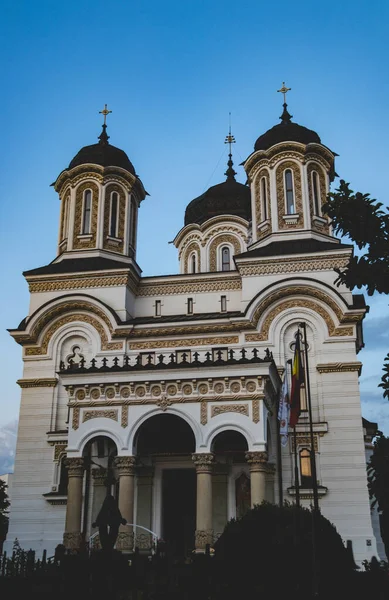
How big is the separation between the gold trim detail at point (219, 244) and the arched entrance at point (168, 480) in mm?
12521

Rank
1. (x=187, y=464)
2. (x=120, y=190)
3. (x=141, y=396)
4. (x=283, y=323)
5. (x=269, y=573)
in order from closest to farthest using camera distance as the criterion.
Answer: (x=269, y=573), (x=141, y=396), (x=187, y=464), (x=283, y=323), (x=120, y=190)

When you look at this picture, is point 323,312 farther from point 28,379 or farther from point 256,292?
point 28,379

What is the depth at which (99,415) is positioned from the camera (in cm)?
2188

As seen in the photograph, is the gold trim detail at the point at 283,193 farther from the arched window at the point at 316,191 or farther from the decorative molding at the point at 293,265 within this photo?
the decorative molding at the point at 293,265

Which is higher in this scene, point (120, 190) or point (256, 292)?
point (120, 190)

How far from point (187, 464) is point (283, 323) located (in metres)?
6.11

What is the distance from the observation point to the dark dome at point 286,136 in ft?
94.8

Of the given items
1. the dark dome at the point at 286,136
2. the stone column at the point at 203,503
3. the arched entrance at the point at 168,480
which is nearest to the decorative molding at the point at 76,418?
the arched entrance at the point at 168,480

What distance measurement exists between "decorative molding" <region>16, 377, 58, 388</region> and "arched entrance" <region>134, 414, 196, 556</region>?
4.41 m

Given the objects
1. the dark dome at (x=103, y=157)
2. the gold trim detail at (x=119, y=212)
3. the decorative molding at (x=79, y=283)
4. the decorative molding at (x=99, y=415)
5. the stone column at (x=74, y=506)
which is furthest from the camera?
the dark dome at (x=103, y=157)

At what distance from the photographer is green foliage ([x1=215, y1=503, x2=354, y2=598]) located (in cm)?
1269

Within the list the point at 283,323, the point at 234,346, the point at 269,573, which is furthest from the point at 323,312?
the point at 269,573

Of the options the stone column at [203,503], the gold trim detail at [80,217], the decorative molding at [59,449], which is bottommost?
the stone column at [203,503]

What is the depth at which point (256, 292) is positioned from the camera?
26094 mm
